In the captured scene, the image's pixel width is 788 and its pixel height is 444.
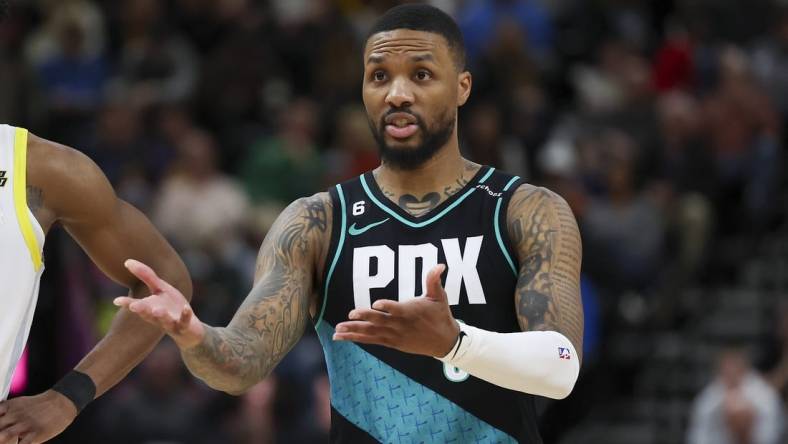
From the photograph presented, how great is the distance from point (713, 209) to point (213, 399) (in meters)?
6.43

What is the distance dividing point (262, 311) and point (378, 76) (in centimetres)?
114

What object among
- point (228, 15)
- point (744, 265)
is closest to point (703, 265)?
point (744, 265)

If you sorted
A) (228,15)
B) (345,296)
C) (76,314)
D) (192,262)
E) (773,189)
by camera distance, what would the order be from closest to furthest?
(345,296) < (76,314) < (192,262) < (773,189) < (228,15)

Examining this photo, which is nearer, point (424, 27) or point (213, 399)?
point (424, 27)

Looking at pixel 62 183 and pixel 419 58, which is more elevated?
pixel 419 58

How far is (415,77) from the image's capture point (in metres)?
6.21

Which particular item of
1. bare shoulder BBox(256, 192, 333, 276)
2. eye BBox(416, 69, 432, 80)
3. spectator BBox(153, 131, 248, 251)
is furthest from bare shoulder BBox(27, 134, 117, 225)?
spectator BBox(153, 131, 248, 251)

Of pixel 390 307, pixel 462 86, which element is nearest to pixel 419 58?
pixel 462 86

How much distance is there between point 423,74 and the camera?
245 inches

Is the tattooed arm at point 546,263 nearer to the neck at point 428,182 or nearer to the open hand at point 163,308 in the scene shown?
the neck at point 428,182

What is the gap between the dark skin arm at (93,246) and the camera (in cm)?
601

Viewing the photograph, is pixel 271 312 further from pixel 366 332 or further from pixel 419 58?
pixel 419 58

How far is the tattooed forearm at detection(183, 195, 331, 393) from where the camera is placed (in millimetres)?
5488

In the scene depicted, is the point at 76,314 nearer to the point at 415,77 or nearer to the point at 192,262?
the point at 192,262
